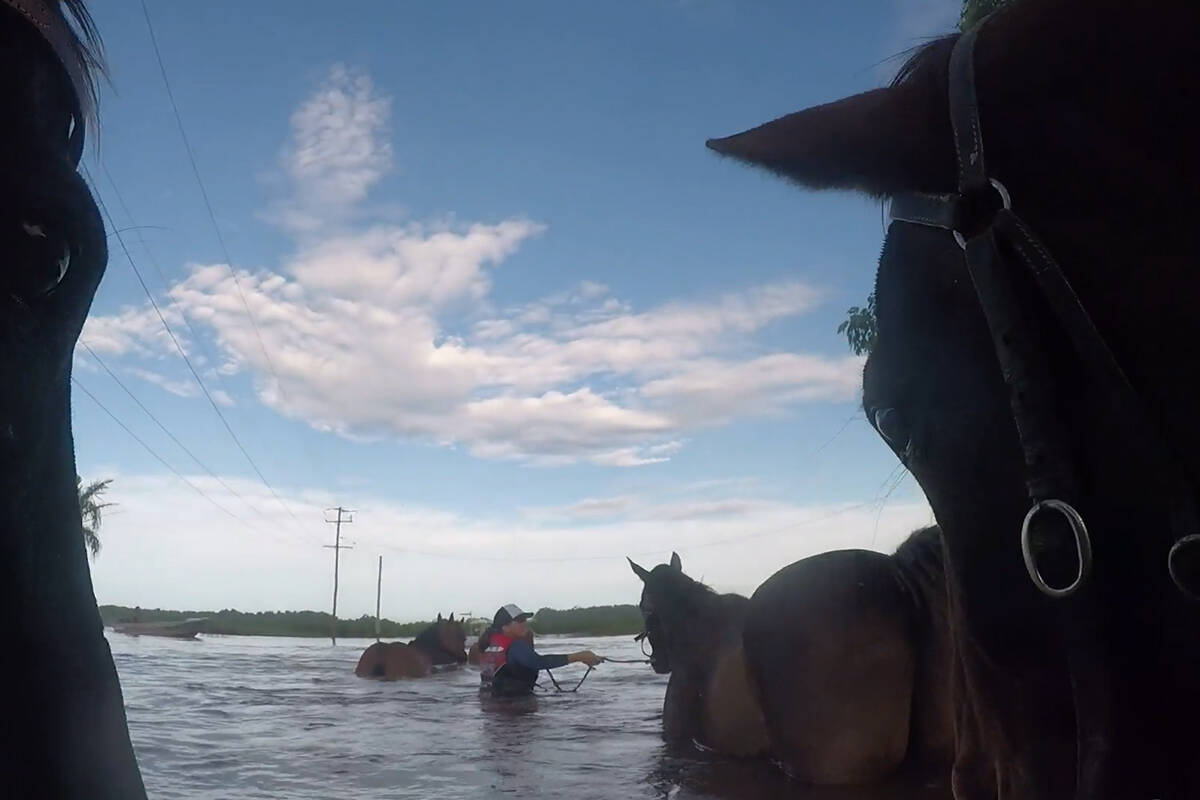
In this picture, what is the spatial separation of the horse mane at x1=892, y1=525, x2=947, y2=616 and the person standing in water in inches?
292

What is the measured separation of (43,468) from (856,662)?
14.8 feet

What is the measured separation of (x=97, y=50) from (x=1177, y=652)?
92.3 inches

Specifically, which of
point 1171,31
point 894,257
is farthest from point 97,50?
point 1171,31

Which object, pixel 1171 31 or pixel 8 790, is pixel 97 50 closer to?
pixel 8 790

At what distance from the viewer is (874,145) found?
1.35m

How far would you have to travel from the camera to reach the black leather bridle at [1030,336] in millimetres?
1129

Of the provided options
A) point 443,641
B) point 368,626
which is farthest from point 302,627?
point 443,641

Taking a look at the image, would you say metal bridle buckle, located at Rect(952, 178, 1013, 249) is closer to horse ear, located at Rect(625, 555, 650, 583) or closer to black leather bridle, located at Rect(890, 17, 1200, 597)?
black leather bridle, located at Rect(890, 17, 1200, 597)

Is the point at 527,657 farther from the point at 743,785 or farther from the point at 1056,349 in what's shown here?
the point at 1056,349

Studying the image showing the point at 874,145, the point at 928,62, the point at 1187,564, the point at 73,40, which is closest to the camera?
the point at 1187,564

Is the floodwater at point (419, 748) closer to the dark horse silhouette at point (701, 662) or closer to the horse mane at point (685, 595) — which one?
the dark horse silhouette at point (701, 662)

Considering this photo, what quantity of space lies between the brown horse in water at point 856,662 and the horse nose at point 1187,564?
4.20m

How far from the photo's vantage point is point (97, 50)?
6.84ft

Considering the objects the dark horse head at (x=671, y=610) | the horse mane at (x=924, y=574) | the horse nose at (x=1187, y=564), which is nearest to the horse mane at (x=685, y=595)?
the dark horse head at (x=671, y=610)
